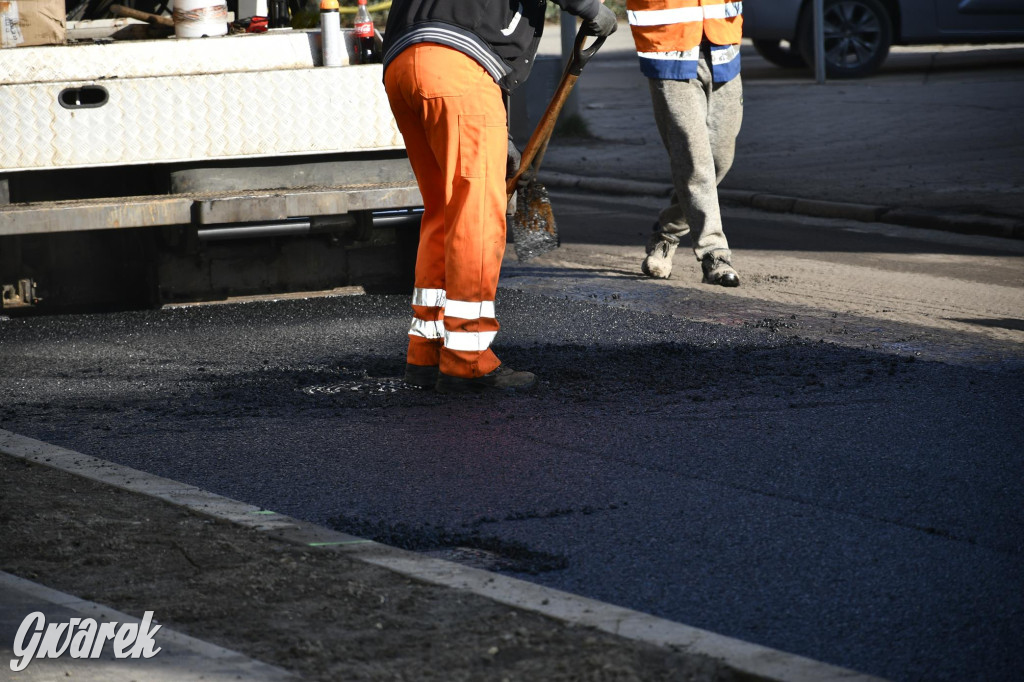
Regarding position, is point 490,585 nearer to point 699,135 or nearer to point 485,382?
point 485,382

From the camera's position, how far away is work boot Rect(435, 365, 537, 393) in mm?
5418

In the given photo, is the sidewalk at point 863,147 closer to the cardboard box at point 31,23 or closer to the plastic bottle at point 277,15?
the plastic bottle at point 277,15

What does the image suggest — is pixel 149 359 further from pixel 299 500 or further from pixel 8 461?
pixel 299 500

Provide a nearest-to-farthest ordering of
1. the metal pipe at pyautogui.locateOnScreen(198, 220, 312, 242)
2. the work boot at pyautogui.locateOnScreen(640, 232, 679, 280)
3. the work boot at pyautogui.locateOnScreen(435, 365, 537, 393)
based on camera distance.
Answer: the work boot at pyautogui.locateOnScreen(435, 365, 537, 393), the metal pipe at pyautogui.locateOnScreen(198, 220, 312, 242), the work boot at pyautogui.locateOnScreen(640, 232, 679, 280)

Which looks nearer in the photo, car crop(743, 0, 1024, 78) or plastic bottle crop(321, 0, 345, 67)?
plastic bottle crop(321, 0, 345, 67)

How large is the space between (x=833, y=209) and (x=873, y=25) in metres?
7.52

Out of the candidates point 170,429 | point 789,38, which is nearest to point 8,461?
point 170,429

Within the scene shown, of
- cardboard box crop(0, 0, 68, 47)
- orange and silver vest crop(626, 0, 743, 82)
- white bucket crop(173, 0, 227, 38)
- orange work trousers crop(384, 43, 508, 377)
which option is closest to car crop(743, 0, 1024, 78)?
orange and silver vest crop(626, 0, 743, 82)

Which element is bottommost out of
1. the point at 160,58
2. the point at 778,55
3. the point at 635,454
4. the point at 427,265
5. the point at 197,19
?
the point at 778,55

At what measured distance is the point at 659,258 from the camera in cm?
782

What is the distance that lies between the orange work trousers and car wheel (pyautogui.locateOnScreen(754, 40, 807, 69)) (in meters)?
13.7

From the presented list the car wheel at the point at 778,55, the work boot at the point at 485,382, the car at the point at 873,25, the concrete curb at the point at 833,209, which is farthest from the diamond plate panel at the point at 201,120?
the car wheel at the point at 778,55
